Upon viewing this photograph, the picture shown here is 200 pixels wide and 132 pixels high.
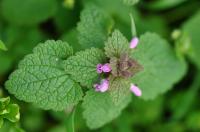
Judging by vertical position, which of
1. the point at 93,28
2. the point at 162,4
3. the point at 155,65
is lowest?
the point at 155,65

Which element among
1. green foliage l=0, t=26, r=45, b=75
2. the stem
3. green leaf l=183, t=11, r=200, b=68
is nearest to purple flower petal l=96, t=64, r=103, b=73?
the stem

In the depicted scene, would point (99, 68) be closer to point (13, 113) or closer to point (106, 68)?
point (106, 68)

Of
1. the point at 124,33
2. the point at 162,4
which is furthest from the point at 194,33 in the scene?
the point at 124,33

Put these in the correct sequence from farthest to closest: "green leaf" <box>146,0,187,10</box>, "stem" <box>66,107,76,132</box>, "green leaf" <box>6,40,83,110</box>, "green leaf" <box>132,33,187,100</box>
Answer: "green leaf" <box>146,0,187,10</box>, "green leaf" <box>132,33,187,100</box>, "stem" <box>66,107,76,132</box>, "green leaf" <box>6,40,83,110</box>

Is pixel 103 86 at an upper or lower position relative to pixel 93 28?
lower

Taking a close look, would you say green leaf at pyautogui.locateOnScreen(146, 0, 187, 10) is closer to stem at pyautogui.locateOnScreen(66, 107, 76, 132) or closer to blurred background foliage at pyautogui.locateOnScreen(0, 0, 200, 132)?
blurred background foliage at pyautogui.locateOnScreen(0, 0, 200, 132)

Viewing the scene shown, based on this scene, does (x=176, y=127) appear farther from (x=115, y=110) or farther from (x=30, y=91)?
(x=30, y=91)

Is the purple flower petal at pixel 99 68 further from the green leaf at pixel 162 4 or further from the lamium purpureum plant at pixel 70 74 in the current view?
the green leaf at pixel 162 4
